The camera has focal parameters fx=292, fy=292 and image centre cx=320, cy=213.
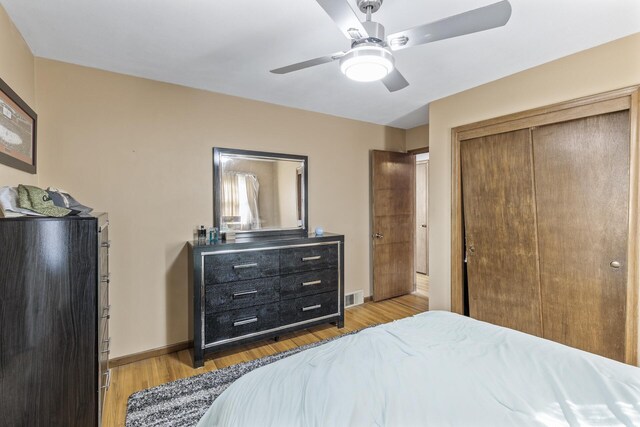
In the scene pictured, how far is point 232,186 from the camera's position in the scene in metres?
3.02

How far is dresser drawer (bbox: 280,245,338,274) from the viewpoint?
2.86m

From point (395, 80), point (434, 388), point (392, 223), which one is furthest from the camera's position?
point (392, 223)

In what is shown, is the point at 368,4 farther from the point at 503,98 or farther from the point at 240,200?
the point at 240,200

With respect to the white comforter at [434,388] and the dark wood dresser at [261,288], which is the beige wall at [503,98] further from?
the white comforter at [434,388]

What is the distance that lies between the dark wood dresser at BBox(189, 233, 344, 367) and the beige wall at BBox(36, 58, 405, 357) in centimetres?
39

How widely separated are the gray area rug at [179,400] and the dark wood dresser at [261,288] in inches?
9.9

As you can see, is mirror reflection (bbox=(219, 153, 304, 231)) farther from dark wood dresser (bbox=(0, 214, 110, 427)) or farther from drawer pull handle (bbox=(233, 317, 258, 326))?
dark wood dresser (bbox=(0, 214, 110, 427))

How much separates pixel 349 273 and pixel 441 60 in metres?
2.61

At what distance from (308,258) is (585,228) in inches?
91.1

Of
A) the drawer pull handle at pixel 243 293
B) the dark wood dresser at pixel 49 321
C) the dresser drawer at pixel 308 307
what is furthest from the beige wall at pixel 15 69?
the dresser drawer at pixel 308 307

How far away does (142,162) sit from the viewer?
2.60 m

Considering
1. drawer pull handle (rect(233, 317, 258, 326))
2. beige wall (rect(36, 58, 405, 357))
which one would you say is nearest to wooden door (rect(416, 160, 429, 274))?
beige wall (rect(36, 58, 405, 357))

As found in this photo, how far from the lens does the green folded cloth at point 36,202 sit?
140cm

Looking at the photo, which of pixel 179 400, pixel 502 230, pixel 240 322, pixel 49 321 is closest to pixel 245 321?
pixel 240 322
